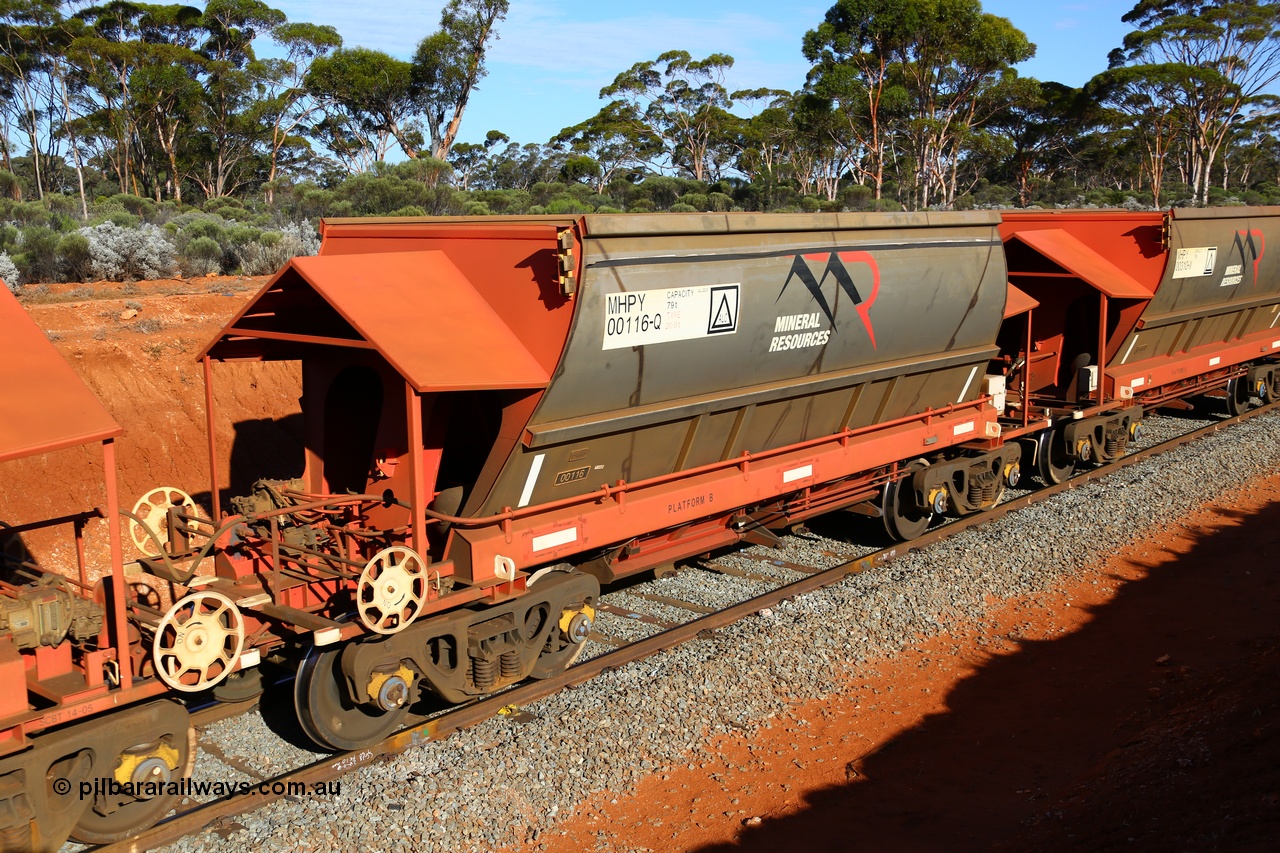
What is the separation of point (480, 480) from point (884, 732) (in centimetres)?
324

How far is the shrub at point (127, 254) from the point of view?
59.9 ft

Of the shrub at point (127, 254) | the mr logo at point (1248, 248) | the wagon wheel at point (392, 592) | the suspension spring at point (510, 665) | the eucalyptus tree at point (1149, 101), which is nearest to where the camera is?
the wagon wheel at point (392, 592)

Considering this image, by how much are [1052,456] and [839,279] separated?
A: 596cm

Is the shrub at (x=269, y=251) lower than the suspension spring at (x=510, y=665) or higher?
higher

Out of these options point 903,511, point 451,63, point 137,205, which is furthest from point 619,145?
point 903,511

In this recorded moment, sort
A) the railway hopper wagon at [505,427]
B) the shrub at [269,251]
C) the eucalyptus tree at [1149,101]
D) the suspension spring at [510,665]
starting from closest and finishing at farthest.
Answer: the railway hopper wagon at [505,427], the suspension spring at [510,665], the shrub at [269,251], the eucalyptus tree at [1149,101]

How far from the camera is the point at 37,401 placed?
5285 millimetres

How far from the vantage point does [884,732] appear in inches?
280

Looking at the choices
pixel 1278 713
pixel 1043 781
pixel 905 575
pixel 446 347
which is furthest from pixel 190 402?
pixel 1278 713

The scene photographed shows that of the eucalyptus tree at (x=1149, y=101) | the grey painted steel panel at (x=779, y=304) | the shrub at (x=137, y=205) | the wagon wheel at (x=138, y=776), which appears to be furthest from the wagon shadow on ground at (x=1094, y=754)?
the eucalyptus tree at (x=1149, y=101)

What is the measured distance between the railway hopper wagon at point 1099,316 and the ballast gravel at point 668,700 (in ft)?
5.86

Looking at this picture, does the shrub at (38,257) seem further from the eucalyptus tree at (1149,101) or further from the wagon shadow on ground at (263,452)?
the eucalyptus tree at (1149,101)

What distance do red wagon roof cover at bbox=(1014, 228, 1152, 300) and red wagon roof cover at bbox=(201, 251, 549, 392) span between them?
25.9 ft

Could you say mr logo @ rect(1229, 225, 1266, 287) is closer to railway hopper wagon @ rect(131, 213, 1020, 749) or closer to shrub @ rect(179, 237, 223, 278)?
railway hopper wagon @ rect(131, 213, 1020, 749)
